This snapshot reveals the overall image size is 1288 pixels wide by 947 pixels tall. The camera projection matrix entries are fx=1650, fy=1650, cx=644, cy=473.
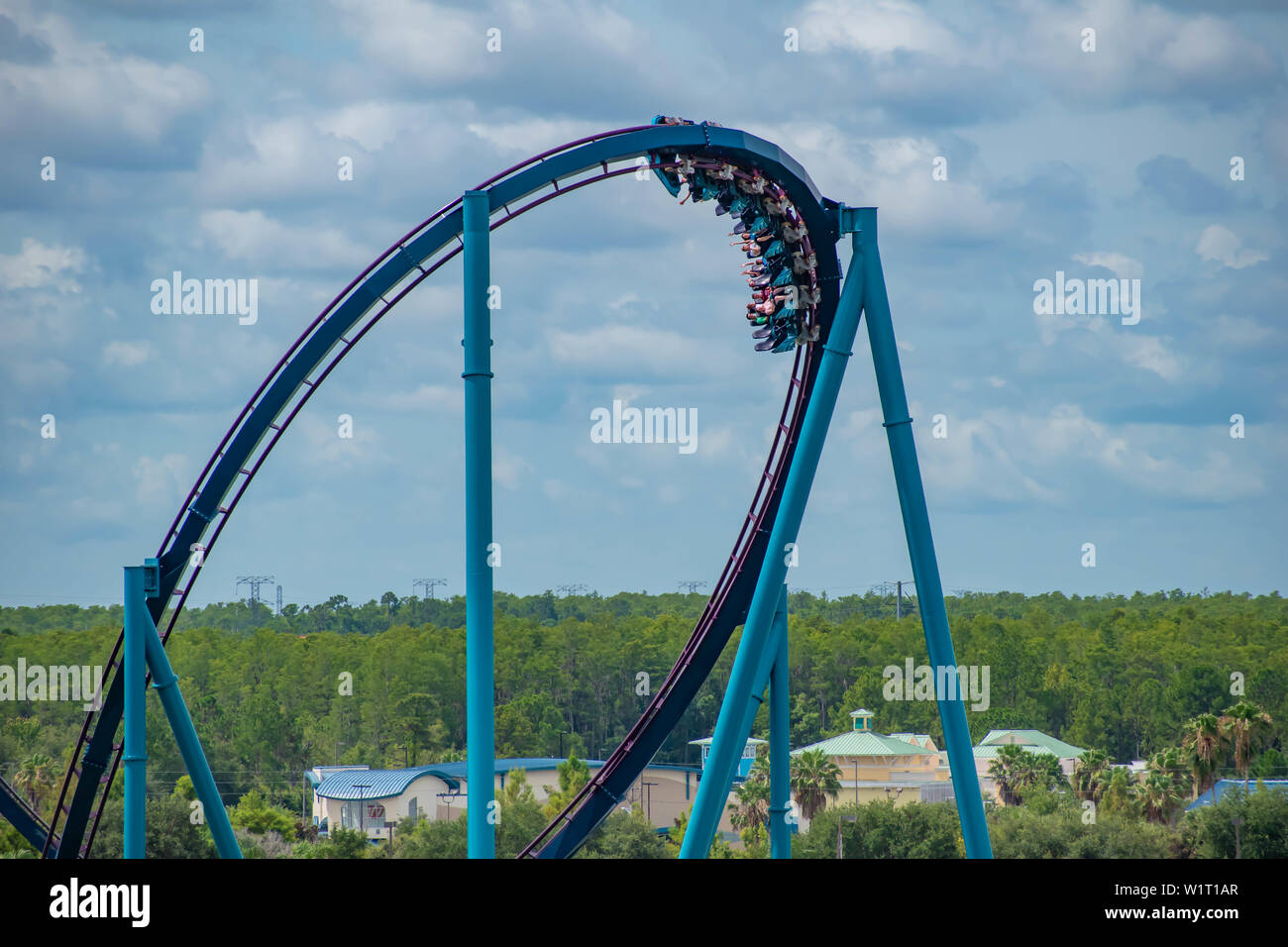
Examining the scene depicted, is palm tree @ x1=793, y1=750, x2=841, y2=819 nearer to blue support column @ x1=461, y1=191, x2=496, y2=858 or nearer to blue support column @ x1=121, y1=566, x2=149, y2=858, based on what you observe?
blue support column @ x1=121, y1=566, x2=149, y2=858

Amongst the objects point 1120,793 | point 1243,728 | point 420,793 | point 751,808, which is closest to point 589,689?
point 420,793

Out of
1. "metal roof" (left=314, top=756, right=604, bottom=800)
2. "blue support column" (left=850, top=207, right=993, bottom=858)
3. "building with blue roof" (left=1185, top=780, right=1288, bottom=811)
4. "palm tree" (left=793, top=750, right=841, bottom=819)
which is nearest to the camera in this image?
"blue support column" (left=850, top=207, right=993, bottom=858)

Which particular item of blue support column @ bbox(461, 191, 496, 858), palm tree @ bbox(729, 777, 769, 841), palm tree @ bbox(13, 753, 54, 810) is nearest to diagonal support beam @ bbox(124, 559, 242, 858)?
blue support column @ bbox(461, 191, 496, 858)

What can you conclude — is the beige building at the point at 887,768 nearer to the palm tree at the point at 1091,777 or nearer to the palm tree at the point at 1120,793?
the palm tree at the point at 1091,777

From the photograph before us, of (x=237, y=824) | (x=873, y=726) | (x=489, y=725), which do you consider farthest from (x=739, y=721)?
(x=873, y=726)

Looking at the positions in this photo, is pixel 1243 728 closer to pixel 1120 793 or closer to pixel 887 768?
pixel 1120 793

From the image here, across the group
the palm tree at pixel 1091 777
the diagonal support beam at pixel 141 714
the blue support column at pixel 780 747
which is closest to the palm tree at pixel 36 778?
the palm tree at pixel 1091 777
